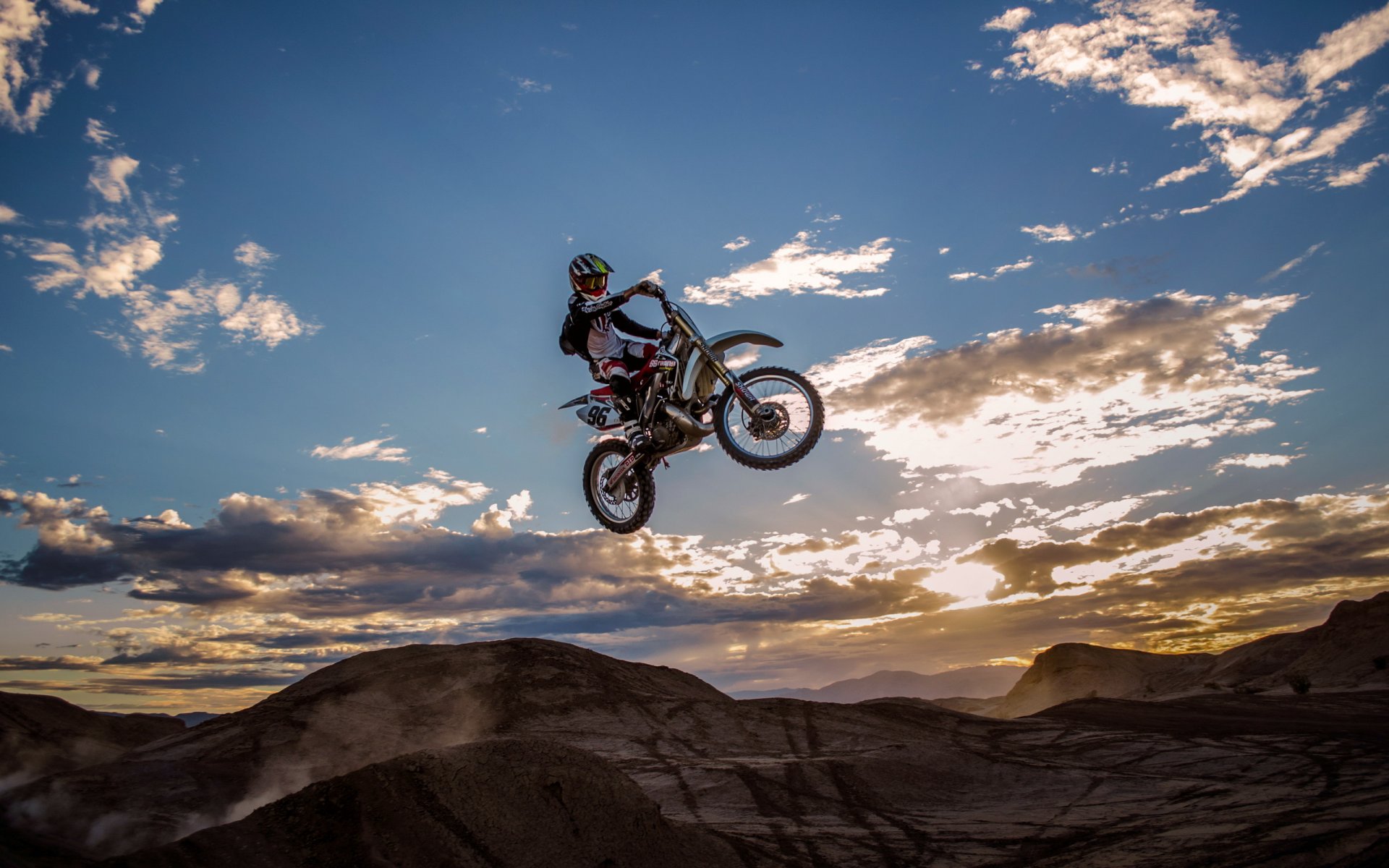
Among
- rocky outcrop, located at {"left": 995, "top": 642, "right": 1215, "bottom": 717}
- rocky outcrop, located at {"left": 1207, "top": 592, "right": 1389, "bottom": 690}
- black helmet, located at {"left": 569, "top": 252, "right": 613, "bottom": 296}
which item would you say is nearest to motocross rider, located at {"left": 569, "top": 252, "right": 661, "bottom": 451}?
black helmet, located at {"left": 569, "top": 252, "right": 613, "bottom": 296}

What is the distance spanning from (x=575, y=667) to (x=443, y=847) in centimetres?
2068

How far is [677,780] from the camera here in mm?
19344

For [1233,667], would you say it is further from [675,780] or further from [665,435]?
[665,435]

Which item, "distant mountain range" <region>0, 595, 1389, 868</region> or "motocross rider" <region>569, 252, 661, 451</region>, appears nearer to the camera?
"motocross rider" <region>569, 252, 661, 451</region>

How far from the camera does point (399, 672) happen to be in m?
29.5

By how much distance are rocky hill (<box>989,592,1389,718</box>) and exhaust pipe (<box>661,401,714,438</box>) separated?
4125 cm

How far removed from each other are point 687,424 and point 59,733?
122 ft

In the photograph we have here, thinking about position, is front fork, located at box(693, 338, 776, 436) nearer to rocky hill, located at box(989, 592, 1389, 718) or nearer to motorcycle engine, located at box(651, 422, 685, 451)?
motorcycle engine, located at box(651, 422, 685, 451)

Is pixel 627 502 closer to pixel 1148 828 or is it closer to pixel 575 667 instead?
pixel 1148 828

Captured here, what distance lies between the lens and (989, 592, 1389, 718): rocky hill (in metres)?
42.9

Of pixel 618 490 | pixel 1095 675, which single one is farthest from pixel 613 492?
pixel 1095 675

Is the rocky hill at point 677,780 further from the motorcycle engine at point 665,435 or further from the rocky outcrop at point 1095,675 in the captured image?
the rocky outcrop at point 1095,675

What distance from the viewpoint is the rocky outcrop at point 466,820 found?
9.70 meters

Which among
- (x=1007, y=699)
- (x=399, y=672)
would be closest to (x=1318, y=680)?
(x=1007, y=699)
